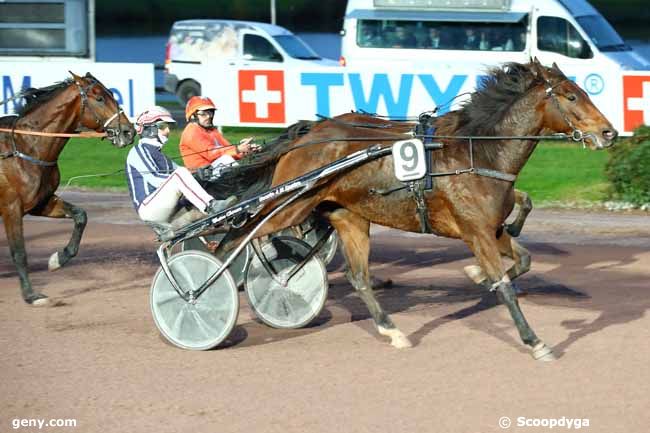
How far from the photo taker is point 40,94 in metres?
9.36

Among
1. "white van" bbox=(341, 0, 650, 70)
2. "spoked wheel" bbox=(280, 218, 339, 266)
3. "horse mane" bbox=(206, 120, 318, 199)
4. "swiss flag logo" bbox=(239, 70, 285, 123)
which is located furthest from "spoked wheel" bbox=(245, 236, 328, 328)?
"white van" bbox=(341, 0, 650, 70)

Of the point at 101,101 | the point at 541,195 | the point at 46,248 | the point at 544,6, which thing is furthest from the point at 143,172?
the point at 544,6

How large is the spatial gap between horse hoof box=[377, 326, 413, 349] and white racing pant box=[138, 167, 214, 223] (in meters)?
1.45

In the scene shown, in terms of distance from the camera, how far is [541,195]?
533 inches

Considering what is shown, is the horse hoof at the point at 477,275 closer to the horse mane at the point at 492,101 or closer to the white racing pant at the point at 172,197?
the horse mane at the point at 492,101

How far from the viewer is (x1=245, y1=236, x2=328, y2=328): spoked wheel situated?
812 cm

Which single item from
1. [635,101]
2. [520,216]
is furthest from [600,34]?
[520,216]

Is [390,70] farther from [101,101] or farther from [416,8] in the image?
[101,101]

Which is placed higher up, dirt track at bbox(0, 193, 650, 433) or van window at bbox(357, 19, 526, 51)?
van window at bbox(357, 19, 526, 51)

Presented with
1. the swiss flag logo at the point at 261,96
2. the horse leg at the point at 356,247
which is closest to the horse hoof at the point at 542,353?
the horse leg at the point at 356,247

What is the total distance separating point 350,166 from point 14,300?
3.13 meters

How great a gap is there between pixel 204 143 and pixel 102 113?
86cm

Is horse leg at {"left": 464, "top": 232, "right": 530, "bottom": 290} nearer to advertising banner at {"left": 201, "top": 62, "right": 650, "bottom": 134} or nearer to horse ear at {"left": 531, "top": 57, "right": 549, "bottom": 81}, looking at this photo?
horse ear at {"left": 531, "top": 57, "right": 549, "bottom": 81}

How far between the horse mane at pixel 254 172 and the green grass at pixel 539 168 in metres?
5.32
